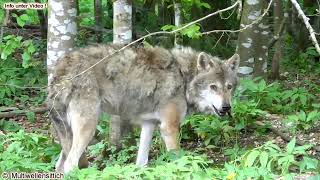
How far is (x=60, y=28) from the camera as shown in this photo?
9164 mm

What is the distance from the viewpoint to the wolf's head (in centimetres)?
894

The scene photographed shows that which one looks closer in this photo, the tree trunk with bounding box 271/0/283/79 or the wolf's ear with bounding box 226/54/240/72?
the wolf's ear with bounding box 226/54/240/72

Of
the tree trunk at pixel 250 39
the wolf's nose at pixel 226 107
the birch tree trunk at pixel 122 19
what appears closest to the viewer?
the wolf's nose at pixel 226 107

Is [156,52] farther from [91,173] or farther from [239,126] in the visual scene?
[91,173]

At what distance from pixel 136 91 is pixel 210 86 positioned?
1.17m

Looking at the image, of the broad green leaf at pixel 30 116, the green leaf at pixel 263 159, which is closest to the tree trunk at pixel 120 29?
the broad green leaf at pixel 30 116

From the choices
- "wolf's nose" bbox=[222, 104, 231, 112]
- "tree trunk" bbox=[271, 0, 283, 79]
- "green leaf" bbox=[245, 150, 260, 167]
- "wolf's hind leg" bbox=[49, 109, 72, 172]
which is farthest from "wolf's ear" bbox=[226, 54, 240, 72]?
"tree trunk" bbox=[271, 0, 283, 79]

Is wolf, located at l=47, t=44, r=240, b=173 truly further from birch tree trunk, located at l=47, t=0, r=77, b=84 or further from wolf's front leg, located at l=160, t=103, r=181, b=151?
birch tree trunk, located at l=47, t=0, r=77, b=84

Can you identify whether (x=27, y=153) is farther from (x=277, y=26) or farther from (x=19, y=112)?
(x=277, y=26)

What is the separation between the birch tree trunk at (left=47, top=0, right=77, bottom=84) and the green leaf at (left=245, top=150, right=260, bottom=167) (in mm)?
3807

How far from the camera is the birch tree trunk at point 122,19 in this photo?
9148mm

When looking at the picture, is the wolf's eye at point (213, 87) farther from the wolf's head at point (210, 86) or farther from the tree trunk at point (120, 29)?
the tree trunk at point (120, 29)

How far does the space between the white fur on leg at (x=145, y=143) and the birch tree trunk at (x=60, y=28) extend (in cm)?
168

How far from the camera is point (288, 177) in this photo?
5.75 metres
